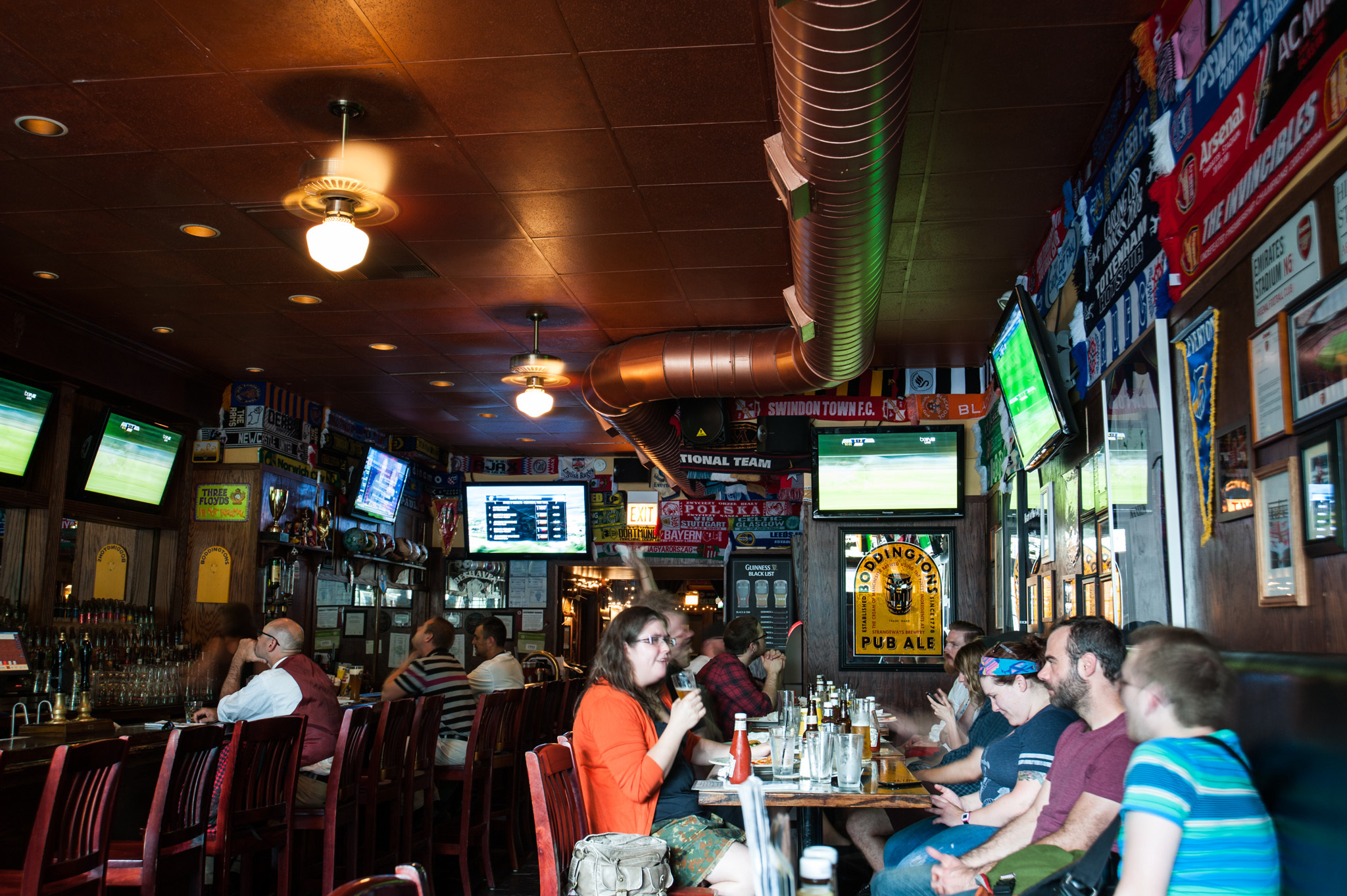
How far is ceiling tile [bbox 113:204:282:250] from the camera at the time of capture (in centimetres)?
526

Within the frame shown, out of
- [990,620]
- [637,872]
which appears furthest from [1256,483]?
[990,620]

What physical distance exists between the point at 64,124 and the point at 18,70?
0.41 m

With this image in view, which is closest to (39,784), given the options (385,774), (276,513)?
(385,774)

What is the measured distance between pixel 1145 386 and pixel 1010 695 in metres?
1.20

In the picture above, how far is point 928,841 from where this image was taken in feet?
12.6

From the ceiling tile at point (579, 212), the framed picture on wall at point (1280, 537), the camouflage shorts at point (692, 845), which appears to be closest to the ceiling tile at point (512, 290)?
the ceiling tile at point (579, 212)

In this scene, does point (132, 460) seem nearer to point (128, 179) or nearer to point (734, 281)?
point (128, 179)

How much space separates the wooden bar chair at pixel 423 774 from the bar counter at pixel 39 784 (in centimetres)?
114

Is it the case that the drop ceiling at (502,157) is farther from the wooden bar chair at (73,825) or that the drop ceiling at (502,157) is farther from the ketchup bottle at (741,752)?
the wooden bar chair at (73,825)

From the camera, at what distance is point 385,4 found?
349cm

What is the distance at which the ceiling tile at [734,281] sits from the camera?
6.08m

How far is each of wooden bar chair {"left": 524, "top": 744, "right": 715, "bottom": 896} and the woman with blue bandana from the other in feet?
3.22

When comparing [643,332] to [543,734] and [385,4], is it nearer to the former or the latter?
[543,734]

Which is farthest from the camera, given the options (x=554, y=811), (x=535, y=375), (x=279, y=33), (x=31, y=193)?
(x=535, y=375)
